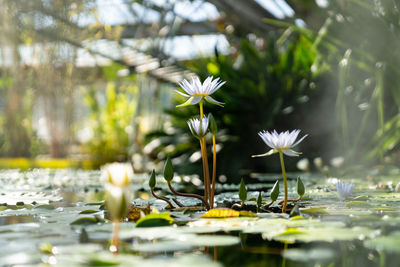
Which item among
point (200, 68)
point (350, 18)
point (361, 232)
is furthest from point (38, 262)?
point (200, 68)

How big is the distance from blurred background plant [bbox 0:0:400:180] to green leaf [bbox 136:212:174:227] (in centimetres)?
130

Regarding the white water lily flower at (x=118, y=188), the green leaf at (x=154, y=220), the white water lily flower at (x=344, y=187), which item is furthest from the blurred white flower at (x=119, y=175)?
the white water lily flower at (x=344, y=187)

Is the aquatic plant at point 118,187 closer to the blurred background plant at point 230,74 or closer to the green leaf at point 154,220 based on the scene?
the green leaf at point 154,220

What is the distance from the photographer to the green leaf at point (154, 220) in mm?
743

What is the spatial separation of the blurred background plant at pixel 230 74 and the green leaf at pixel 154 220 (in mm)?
1299

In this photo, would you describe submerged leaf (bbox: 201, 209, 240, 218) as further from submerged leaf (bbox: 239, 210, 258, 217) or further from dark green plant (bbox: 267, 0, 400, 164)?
dark green plant (bbox: 267, 0, 400, 164)

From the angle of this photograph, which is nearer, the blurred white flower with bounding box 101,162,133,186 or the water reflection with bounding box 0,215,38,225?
the blurred white flower with bounding box 101,162,133,186

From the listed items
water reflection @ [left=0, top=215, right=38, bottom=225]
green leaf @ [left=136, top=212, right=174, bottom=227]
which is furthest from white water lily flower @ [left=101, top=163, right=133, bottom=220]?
water reflection @ [left=0, top=215, right=38, bottom=225]

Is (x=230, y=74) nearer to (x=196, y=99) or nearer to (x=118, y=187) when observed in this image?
(x=196, y=99)

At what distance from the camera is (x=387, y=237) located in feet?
1.98

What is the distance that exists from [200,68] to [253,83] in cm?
87

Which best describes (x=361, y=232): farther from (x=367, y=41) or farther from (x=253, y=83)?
(x=253, y=83)

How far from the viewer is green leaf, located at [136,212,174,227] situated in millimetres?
743

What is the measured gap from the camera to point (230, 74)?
298 cm
